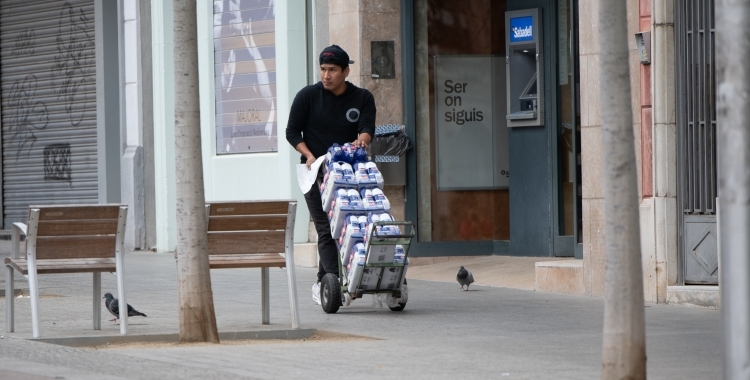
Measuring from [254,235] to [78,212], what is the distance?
116 cm

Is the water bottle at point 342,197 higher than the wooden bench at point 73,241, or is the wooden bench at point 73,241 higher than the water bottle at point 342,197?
the water bottle at point 342,197

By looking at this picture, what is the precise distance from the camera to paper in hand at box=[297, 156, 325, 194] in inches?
379

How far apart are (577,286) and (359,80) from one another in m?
3.74

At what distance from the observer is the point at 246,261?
8406 mm

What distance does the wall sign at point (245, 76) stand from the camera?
1562 centimetres

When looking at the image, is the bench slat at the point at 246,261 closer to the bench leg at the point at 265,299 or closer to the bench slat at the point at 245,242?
the bench slat at the point at 245,242

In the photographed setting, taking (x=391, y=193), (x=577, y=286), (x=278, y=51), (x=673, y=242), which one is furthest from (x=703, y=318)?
(x=278, y=51)

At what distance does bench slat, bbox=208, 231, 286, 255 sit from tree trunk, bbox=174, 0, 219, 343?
61cm

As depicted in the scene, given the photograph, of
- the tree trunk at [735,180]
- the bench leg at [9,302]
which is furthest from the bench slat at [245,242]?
the tree trunk at [735,180]

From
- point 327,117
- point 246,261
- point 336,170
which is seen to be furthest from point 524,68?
point 246,261

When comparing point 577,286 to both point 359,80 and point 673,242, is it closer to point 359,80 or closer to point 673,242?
point 673,242

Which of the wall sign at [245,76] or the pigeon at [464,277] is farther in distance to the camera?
the wall sign at [245,76]

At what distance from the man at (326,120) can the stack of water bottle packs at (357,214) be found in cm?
29

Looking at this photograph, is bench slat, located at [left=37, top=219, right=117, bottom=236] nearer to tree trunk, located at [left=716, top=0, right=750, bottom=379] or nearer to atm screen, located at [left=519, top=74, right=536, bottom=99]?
tree trunk, located at [left=716, top=0, right=750, bottom=379]
